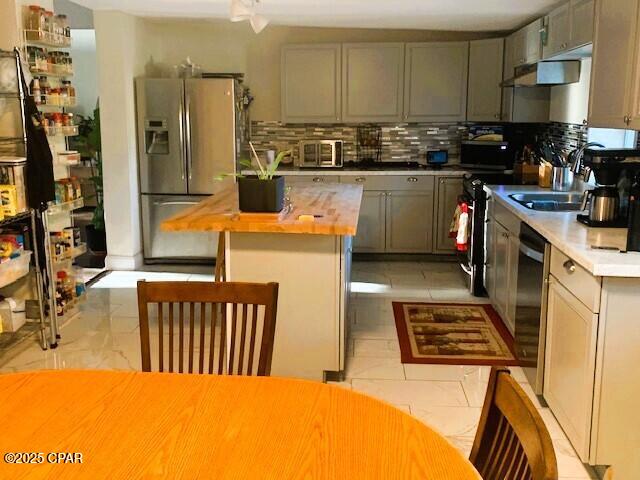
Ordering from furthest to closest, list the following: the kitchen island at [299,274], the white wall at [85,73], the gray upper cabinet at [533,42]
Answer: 1. the white wall at [85,73]
2. the gray upper cabinet at [533,42]
3. the kitchen island at [299,274]

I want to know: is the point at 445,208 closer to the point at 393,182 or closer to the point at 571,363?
the point at 393,182

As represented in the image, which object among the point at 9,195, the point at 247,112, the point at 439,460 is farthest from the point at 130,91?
the point at 439,460

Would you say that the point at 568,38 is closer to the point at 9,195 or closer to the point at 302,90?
the point at 302,90

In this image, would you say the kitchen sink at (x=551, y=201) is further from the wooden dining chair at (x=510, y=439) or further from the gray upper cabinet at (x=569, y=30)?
the wooden dining chair at (x=510, y=439)

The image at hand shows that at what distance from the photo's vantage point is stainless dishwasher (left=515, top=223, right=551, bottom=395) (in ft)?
10.2

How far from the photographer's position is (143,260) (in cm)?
617

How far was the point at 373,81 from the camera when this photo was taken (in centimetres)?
623

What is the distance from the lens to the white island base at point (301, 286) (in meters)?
3.27

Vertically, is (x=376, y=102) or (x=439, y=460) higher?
(x=376, y=102)

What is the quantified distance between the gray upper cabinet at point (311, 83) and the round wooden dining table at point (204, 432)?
4980mm

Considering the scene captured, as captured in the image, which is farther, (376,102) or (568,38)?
(376,102)

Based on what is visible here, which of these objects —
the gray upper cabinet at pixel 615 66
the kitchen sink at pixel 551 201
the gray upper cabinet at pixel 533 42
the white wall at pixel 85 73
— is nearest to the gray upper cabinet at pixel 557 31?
the gray upper cabinet at pixel 533 42

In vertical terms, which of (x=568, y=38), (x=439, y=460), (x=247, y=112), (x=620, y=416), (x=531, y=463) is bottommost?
(x=620, y=416)

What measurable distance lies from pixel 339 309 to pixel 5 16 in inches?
105
